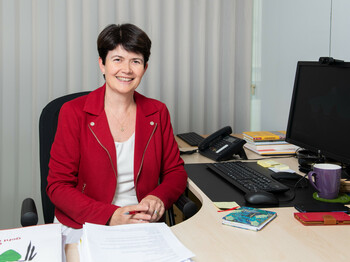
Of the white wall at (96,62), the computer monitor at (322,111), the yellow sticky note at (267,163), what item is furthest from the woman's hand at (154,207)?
the white wall at (96,62)

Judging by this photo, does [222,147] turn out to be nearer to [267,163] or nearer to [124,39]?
[267,163]

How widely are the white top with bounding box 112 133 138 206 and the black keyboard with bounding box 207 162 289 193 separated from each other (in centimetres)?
36

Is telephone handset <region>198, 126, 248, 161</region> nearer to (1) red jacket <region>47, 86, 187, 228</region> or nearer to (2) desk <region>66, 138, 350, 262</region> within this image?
(1) red jacket <region>47, 86, 187, 228</region>

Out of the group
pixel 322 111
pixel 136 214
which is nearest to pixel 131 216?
pixel 136 214

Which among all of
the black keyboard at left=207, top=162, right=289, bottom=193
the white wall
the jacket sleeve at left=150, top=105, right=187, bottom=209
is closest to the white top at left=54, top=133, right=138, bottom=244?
the jacket sleeve at left=150, top=105, right=187, bottom=209

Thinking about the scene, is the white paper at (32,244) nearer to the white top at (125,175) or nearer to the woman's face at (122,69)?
the white top at (125,175)

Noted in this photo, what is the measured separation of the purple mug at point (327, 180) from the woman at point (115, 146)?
1.68 ft

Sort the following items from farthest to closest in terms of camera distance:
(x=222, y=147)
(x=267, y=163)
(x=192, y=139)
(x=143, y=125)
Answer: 1. (x=192, y=139)
2. (x=222, y=147)
3. (x=267, y=163)
4. (x=143, y=125)

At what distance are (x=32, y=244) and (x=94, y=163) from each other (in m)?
0.61

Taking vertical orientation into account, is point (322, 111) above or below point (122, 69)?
below

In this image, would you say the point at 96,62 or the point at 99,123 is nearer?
the point at 99,123

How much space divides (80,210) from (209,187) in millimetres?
473

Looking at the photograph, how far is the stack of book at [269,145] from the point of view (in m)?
2.10

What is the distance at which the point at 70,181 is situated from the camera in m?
1.59
